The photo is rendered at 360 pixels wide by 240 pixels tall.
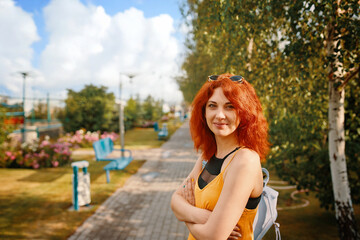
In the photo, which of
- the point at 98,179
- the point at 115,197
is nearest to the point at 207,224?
the point at 115,197

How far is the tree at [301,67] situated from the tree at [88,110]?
46.1ft

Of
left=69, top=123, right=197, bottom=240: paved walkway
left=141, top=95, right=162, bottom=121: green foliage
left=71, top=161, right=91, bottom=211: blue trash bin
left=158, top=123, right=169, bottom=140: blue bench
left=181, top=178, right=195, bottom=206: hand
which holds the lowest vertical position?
left=69, top=123, right=197, bottom=240: paved walkway

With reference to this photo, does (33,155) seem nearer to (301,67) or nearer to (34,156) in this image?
(34,156)

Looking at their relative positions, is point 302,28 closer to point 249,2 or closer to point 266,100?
point 249,2

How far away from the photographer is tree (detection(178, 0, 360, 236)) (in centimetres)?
323

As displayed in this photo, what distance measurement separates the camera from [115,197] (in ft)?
21.5

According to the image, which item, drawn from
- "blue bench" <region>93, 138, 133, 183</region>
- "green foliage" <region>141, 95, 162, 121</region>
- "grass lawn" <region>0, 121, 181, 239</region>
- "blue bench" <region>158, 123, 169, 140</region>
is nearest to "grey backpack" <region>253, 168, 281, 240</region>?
"grass lawn" <region>0, 121, 181, 239</region>

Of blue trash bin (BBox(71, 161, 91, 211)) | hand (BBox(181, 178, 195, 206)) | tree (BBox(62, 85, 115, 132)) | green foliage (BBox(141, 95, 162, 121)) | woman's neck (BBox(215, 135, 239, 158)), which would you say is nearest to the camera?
woman's neck (BBox(215, 135, 239, 158))

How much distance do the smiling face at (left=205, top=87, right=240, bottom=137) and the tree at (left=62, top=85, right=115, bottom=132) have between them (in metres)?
17.0

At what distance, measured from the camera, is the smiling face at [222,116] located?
1548 mm

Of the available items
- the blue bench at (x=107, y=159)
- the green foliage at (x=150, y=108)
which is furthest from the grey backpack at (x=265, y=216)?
the green foliage at (x=150, y=108)

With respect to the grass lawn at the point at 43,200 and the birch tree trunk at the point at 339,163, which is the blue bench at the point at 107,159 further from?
the birch tree trunk at the point at 339,163

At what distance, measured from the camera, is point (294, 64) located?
358 cm

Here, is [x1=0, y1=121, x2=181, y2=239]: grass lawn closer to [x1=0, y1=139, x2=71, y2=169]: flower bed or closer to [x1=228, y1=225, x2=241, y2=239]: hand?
[x1=0, y1=139, x2=71, y2=169]: flower bed
